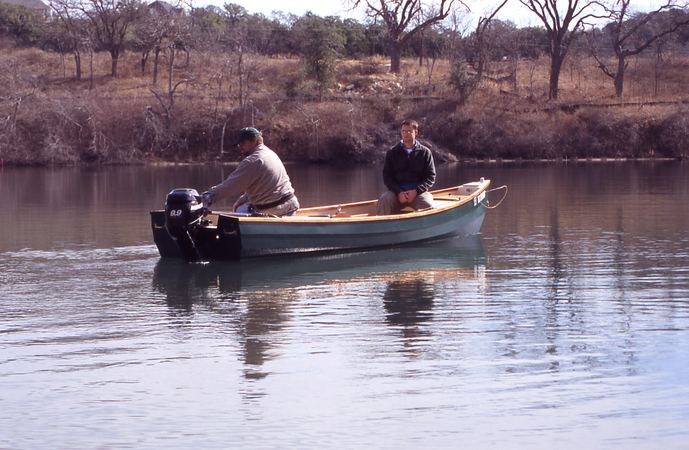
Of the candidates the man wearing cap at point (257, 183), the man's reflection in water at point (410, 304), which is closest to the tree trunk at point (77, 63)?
the man wearing cap at point (257, 183)

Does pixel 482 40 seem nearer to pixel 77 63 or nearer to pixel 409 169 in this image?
pixel 77 63

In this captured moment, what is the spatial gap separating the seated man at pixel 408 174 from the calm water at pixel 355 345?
0.63 metres

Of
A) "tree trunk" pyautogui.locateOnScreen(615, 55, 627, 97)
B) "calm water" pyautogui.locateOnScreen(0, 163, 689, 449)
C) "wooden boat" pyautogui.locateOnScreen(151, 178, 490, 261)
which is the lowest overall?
"calm water" pyautogui.locateOnScreen(0, 163, 689, 449)

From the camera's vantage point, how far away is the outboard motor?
1207 cm

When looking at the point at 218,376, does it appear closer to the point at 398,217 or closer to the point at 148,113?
the point at 398,217

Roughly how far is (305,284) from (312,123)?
103 ft

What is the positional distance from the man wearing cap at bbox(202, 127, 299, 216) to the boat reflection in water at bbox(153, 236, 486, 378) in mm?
640

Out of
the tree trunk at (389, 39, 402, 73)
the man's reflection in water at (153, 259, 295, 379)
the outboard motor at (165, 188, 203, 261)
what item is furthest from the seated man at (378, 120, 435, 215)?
the tree trunk at (389, 39, 402, 73)

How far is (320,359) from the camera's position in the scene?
7.88 m

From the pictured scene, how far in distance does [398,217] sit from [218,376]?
6.67 m

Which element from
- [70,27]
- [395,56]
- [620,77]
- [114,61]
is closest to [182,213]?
[620,77]

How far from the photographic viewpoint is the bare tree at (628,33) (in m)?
47.9

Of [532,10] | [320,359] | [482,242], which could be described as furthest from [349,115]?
[320,359]

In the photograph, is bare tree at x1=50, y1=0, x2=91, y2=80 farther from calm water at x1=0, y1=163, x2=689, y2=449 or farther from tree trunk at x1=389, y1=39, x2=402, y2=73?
calm water at x1=0, y1=163, x2=689, y2=449
